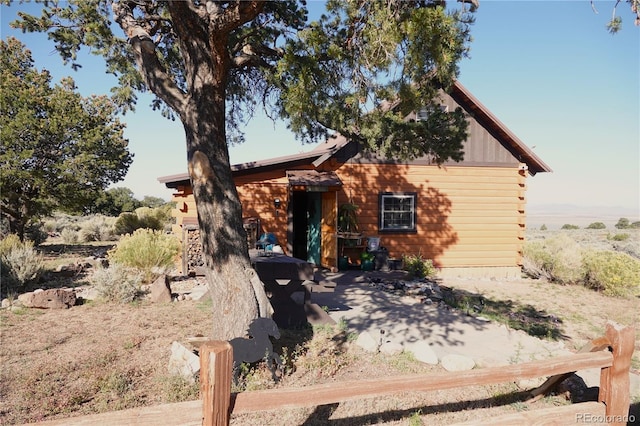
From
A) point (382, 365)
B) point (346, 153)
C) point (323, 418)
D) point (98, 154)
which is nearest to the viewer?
point (323, 418)

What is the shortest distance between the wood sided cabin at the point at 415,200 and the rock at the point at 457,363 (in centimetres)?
664

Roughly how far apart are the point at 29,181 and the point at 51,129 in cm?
209

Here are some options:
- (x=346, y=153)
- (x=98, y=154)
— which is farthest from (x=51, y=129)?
(x=346, y=153)

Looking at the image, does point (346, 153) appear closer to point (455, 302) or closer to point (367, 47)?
point (455, 302)

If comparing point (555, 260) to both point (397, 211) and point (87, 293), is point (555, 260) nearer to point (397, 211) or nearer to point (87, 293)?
point (397, 211)

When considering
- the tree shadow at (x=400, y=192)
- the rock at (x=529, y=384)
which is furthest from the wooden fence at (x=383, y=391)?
the tree shadow at (x=400, y=192)

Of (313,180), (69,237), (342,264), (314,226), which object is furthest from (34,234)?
(342,264)

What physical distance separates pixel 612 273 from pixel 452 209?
4.73 meters

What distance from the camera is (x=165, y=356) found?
513 cm

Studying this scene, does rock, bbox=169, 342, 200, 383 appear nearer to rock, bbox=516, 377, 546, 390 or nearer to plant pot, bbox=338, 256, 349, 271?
rock, bbox=516, 377, 546, 390

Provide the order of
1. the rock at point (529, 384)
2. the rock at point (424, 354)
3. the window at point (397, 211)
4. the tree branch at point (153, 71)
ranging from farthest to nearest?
the window at point (397, 211)
the tree branch at point (153, 71)
the rock at point (424, 354)
the rock at point (529, 384)

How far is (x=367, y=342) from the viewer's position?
5668mm

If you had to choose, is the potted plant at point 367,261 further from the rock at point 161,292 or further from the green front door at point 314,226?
the rock at point 161,292

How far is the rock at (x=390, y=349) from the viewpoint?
18.0 feet
